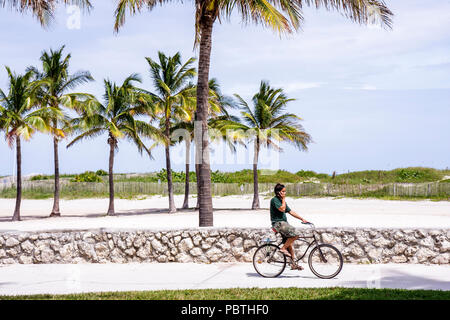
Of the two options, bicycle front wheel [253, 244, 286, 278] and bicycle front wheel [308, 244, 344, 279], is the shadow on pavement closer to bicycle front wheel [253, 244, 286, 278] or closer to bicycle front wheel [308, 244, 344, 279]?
bicycle front wheel [308, 244, 344, 279]

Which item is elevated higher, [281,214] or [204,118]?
[204,118]

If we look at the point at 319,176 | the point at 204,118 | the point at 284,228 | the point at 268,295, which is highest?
the point at 204,118

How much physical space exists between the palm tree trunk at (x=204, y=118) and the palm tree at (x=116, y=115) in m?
21.6

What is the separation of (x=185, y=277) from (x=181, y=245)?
5.90ft

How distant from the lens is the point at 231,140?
120 feet

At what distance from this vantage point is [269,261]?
1007cm

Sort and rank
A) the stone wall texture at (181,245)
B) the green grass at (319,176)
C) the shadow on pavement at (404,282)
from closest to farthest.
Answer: the shadow on pavement at (404,282) < the stone wall texture at (181,245) < the green grass at (319,176)

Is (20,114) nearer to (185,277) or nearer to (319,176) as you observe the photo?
(185,277)

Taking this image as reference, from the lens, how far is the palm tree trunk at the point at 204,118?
14344 mm

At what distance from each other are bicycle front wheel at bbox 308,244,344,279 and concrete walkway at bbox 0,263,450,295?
166 mm

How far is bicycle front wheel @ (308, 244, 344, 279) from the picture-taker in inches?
390

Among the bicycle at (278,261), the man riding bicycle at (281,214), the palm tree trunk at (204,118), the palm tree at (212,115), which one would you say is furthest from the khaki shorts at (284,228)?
the palm tree at (212,115)

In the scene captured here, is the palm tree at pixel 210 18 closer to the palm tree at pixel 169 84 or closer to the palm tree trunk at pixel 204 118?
the palm tree trunk at pixel 204 118

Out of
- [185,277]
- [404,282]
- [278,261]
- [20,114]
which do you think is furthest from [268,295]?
[20,114]
